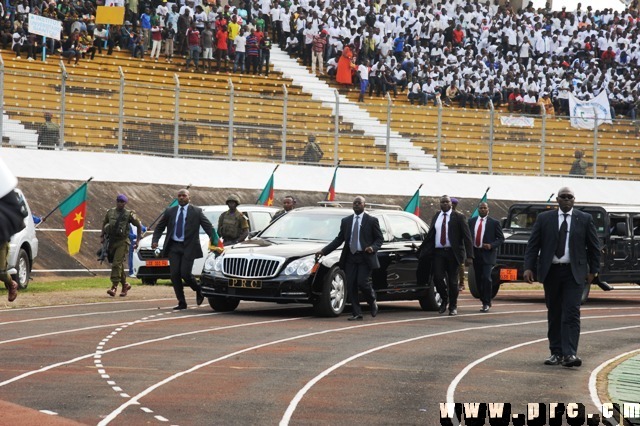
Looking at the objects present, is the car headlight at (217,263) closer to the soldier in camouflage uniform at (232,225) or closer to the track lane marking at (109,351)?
the track lane marking at (109,351)

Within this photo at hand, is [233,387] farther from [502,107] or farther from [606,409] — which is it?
[502,107]

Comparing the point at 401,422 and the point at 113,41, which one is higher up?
the point at 113,41

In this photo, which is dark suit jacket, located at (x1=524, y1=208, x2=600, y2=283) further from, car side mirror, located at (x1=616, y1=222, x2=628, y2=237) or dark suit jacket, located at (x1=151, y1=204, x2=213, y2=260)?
car side mirror, located at (x1=616, y1=222, x2=628, y2=237)

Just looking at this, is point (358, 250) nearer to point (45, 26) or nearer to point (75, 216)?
point (75, 216)

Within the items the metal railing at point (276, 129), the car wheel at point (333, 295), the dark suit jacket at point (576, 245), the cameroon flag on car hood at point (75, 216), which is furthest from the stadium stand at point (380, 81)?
the dark suit jacket at point (576, 245)

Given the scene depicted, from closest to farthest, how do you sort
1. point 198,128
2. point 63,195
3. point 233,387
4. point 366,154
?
point 233,387
point 63,195
point 198,128
point 366,154

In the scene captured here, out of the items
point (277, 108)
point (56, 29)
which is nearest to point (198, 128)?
point (277, 108)

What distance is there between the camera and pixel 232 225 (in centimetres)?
2334

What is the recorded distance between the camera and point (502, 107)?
4309 centimetres

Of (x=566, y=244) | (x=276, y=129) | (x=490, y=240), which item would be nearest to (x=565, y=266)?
(x=566, y=244)

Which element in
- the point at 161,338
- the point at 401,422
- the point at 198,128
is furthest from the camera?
the point at 198,128

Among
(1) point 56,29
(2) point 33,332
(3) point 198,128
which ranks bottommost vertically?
(2) point 33,332

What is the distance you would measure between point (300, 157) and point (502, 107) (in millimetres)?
10753

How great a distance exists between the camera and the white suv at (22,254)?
73.6ft
